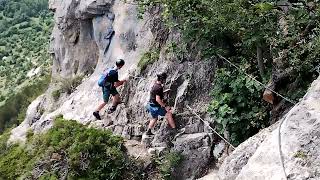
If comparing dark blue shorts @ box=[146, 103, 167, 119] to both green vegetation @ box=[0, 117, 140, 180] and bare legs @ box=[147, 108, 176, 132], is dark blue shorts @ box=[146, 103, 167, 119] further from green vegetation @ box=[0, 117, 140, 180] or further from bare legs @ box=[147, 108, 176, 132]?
green vegetation @ box=[0, 117, 140, 180]

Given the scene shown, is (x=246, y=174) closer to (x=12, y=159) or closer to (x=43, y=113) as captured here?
(x=12, y=159)

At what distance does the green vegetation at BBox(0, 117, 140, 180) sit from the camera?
11453mm

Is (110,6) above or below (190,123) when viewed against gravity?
above

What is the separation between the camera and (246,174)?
6.54 meters

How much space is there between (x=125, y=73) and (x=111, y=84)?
2349 millimetres

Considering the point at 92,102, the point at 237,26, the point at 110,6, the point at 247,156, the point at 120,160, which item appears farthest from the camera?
the point at 110,6

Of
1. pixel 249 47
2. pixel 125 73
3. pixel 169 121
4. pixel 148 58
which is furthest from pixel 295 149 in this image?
pixel 125 73

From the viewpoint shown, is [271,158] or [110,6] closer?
[271,158]

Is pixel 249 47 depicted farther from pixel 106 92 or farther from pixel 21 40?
pixel 21 40

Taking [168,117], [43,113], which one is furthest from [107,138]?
[43,113]

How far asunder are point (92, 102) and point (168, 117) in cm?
491

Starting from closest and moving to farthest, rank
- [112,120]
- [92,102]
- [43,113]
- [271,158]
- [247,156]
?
1. [271,158]
2. [247,156]
3. [112,120]
4. [92,102]
5. [43,113]

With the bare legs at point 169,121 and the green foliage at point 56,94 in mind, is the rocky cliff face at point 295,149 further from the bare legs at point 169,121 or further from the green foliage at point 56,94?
the green foliage at point 56,94

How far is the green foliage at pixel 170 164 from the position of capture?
11.0 meters
